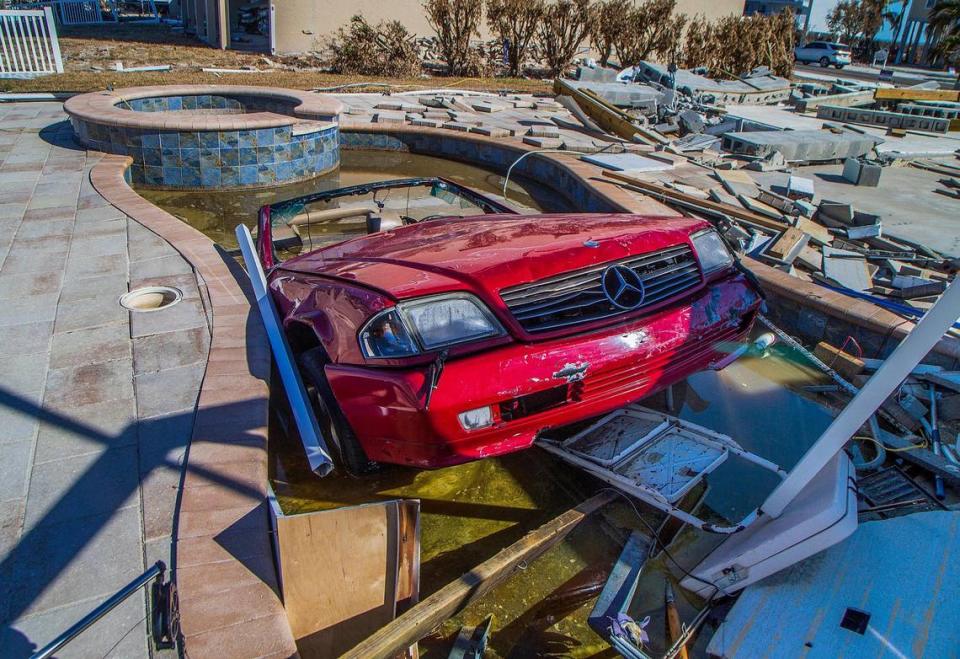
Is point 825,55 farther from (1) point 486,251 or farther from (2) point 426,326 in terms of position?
(2) point 426,326

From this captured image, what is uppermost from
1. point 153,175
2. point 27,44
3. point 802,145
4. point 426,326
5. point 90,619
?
point 27,44

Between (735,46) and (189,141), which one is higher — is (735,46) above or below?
above

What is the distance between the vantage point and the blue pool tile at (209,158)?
25.7 ft

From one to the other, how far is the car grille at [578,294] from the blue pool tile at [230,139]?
6242 millimetres

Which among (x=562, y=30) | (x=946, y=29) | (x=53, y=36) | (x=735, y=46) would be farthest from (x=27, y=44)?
(x=946, y=29)

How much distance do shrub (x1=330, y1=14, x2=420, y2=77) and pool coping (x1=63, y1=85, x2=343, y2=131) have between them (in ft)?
28.8

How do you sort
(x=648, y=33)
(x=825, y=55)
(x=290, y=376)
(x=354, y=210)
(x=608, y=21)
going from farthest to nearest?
(x=825, y=55), (x=648, y=33), (x=608, y=21), (x=354, y=210), (x=290, y=376)

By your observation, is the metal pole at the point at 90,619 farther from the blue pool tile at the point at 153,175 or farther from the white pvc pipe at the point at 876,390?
the blue pool tile at the point at 153,175

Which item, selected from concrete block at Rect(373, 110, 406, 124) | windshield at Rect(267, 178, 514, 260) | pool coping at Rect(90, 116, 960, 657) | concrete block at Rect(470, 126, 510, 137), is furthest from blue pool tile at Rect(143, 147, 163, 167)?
concrete block at Rect(470, 126, 510, 137)

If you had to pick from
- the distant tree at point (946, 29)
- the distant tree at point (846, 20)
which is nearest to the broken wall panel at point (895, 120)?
the distant tree at point (946, 29)

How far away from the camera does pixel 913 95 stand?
17.5 m

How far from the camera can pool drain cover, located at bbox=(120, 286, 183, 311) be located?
4430mm

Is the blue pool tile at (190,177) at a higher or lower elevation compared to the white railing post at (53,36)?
lower

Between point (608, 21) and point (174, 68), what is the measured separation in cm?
1330
